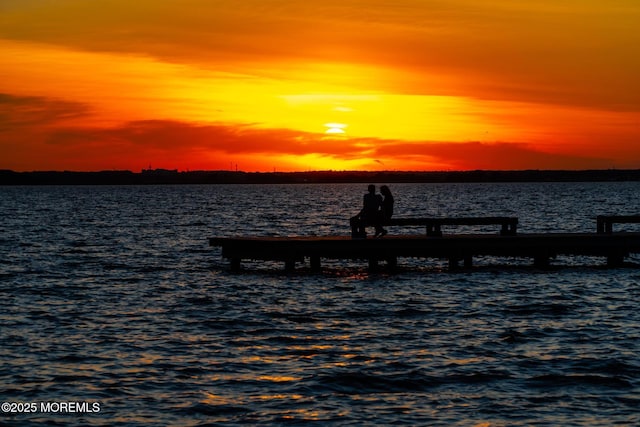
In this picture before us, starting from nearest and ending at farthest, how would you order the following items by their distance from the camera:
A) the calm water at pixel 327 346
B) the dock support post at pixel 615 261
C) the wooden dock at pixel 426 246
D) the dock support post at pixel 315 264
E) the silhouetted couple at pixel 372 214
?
the calm water at pixel 327 346 < the silhouetted couple at pixel 372 214 < the wooden dock at pixel 426 246 < the dock support post at pixel 315 264 < the dock support post at pixel 615 261

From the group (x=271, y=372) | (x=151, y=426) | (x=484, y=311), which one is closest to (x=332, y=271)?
(x=484, y=311)

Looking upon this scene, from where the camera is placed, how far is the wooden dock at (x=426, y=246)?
97.6ft

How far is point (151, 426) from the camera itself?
13227 millimetres

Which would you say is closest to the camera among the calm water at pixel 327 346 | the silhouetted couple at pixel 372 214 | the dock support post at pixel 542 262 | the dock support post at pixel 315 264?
the calm water at pixel 327 346

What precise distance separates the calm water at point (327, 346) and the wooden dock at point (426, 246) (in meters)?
0.83

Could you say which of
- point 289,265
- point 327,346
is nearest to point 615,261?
point 289,265

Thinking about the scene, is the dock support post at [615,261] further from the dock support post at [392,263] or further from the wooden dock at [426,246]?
the dock support post at [392,263]

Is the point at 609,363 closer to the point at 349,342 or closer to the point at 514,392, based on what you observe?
the point at 514,392

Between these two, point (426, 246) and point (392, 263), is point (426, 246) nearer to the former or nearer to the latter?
point (426, 246)

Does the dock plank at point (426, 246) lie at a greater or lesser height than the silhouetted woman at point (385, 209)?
lesser

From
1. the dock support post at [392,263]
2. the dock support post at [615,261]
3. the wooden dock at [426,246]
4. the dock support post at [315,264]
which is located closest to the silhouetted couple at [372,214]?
the wooden dock at [426,246]

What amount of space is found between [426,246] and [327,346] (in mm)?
12262

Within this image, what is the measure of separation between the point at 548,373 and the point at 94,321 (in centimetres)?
1100

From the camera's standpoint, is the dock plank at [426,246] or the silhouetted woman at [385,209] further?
the dock plank at [426,246]
